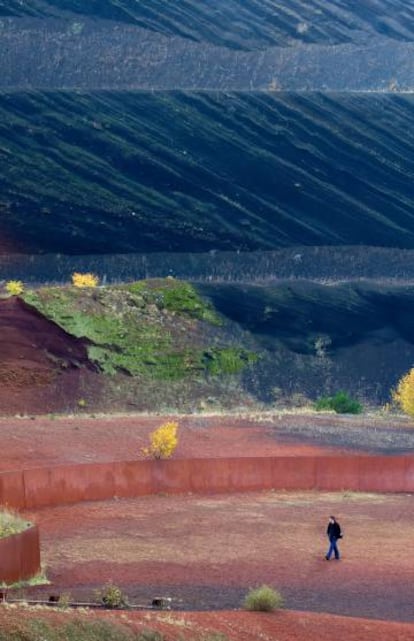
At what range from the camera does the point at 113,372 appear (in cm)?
5775

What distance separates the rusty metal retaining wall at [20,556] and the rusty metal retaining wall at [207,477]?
7404 mm

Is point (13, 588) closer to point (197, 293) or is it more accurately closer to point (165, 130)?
point (197, 293)

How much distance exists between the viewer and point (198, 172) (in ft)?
279

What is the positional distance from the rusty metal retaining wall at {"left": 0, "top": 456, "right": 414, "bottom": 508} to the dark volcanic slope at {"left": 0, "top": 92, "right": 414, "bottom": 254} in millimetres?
31891

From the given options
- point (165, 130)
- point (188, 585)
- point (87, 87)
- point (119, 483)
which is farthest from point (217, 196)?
point (188, 585)

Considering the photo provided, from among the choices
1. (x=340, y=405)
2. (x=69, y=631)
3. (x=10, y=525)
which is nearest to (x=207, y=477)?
(x=10, y=525)

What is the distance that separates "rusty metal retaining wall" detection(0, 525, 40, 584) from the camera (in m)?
28.6

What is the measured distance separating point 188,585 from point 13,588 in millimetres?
3591

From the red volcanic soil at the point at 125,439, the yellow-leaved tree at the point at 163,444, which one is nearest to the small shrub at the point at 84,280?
the red volcanic soil at the point at 125,439

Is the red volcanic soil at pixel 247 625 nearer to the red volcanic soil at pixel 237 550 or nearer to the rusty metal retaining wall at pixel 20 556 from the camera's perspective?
the red volcanic soil at pixel 237 550

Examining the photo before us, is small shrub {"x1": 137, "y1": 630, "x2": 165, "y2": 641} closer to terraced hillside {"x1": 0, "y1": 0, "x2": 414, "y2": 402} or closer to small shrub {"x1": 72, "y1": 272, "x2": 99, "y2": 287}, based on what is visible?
terraced hillside {"x1": 0, "y1": 0, "x2": 414, "y2": 402}

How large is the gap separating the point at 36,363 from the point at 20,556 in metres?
27.5

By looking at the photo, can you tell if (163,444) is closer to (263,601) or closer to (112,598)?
(263,601)

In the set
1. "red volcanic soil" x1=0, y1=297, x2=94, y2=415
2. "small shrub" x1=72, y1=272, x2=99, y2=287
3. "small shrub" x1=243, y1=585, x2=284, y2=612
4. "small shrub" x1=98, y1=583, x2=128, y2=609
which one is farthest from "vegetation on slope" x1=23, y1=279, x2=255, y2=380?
"small shrub" x1=98, y1=583, x2=128, y2=609
